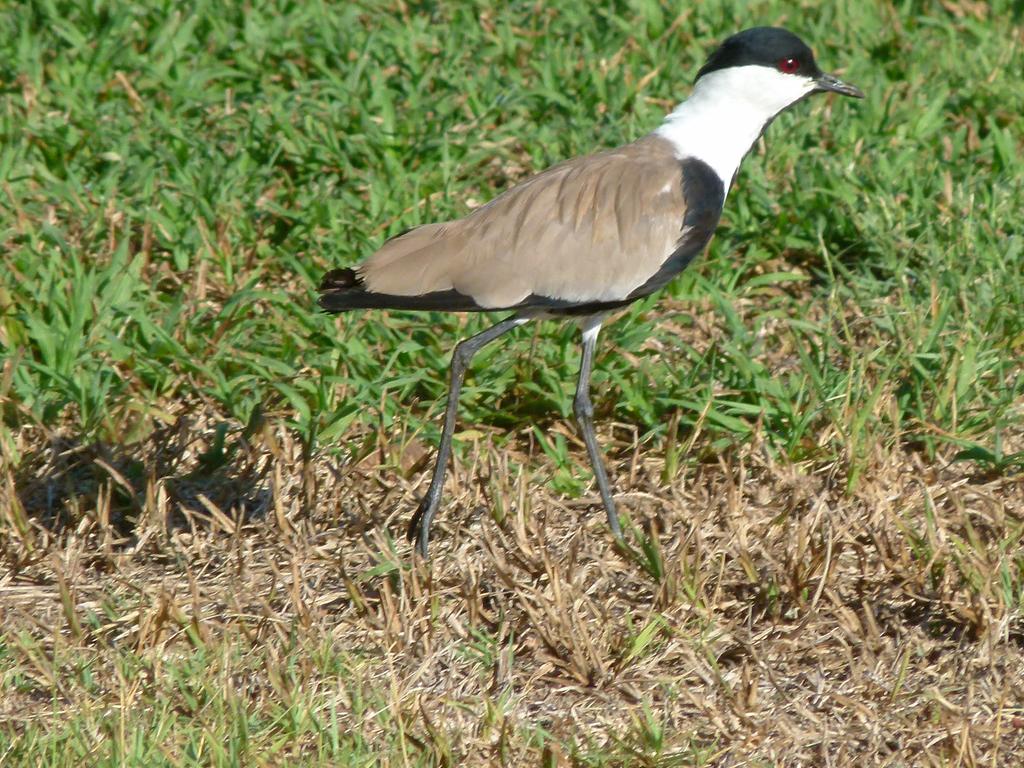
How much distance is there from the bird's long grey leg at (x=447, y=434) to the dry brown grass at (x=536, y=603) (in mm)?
88

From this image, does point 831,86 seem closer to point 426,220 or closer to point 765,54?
point 765,54

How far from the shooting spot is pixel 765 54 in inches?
177

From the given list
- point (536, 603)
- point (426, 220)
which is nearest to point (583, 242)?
point (536, 603)

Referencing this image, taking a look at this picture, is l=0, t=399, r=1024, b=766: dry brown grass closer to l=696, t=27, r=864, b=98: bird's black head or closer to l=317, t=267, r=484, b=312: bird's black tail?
l=317, t=267, r=484, b=312: bird's black tail

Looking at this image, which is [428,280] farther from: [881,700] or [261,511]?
[881,700]

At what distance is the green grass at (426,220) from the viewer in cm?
443

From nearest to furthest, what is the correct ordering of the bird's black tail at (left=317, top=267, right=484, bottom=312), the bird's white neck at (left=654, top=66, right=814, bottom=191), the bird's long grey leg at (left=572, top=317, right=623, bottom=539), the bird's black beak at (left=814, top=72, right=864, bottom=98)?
1. the bird's black tail at (left=317, top=267, right=484, bottom=312)
2. the bird's long grey leg at (left=572, top=317, right=623, bottom=539)
3. the bird's white neck at (left=654, top=66, right=814, bottom=191)
4. the bird's black beak at (left=814, top=72, right=864, bottom=98)

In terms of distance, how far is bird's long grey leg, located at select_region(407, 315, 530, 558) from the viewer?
412 cm

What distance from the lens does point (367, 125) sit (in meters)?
5.89

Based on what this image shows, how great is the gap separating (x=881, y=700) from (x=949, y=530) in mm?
753

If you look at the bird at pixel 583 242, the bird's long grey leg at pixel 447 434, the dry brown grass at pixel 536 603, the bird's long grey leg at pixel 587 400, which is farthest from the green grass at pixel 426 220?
the bird at pixel 583 242

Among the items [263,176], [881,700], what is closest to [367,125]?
[263,176]

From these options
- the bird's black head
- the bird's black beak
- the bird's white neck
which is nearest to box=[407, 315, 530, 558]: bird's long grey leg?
the bird's white neck

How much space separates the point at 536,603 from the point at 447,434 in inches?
24.3
